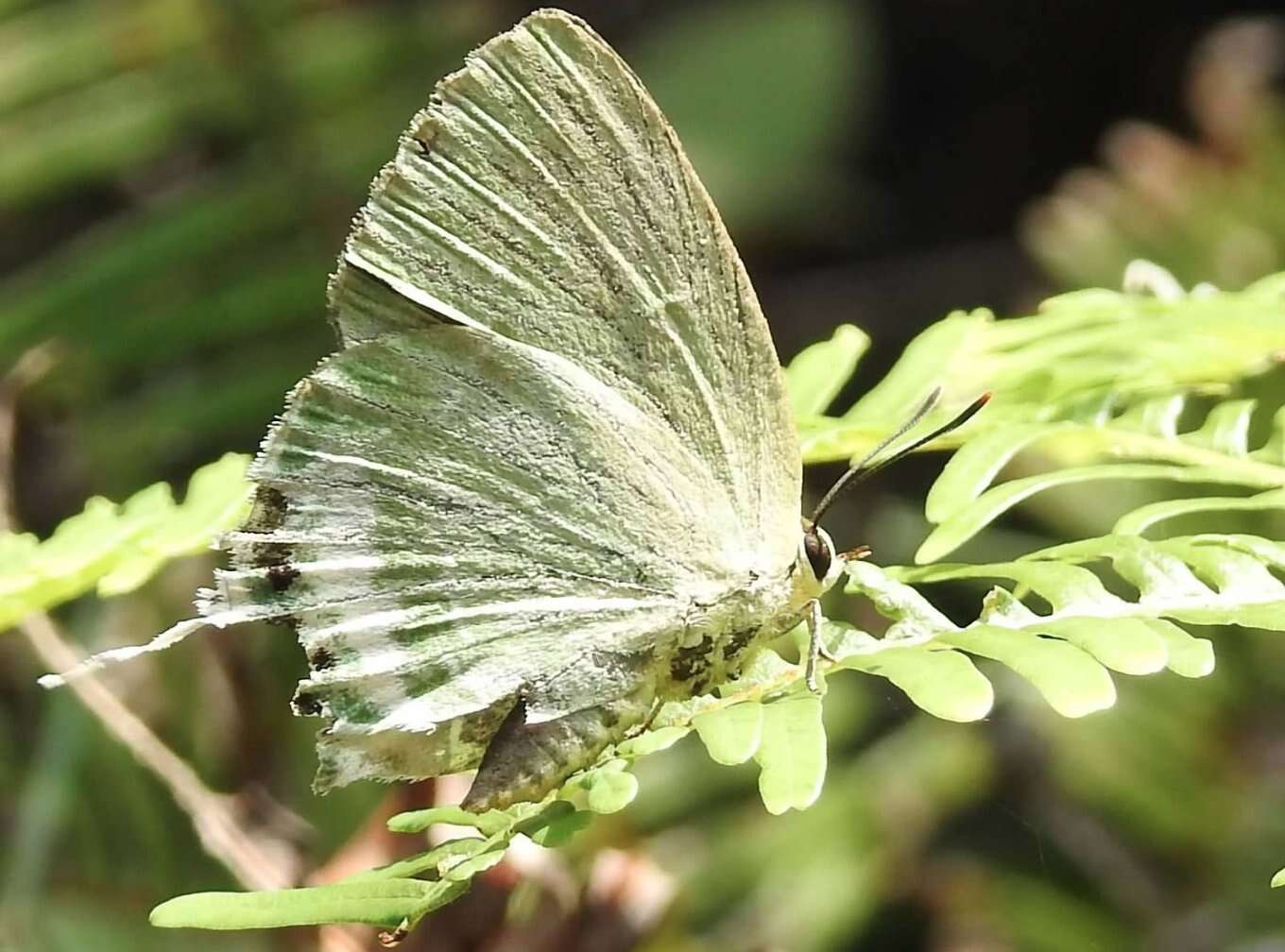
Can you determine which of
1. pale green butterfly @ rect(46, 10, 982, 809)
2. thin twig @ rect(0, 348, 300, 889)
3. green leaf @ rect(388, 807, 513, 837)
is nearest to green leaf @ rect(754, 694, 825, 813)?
pale green butterfly @ rect(46, 10, 982, 809)

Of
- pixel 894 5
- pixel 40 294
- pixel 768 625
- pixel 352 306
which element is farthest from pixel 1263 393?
pixel 894 5

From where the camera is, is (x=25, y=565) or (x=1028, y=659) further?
(x=25, y=565)

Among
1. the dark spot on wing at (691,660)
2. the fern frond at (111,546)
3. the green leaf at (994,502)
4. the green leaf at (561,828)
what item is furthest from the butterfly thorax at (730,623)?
the fern frond at (111,546)

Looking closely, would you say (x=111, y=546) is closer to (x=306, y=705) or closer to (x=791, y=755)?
(x=306, y=705)

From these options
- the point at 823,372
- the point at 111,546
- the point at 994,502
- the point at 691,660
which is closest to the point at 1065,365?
the point at 823,372

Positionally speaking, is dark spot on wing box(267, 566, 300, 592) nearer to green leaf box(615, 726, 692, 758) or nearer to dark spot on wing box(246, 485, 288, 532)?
dark spot on wing box(246, 485, 288, 532)

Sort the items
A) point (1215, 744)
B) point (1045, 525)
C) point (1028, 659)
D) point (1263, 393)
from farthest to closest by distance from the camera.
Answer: point (1045, 525)
point (1215, 744)
point (1263, 393)
point (1028, 659)

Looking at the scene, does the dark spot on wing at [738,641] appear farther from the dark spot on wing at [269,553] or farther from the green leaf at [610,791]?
the dark spot on wing at [269,553]

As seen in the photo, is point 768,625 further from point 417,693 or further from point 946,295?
point 946,295
